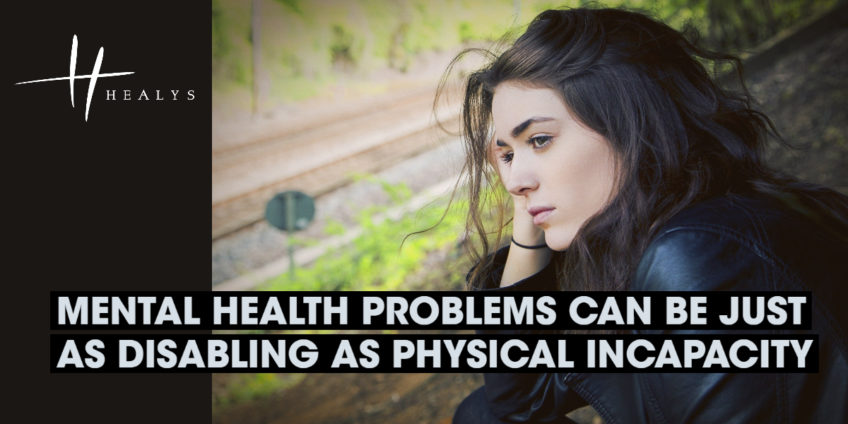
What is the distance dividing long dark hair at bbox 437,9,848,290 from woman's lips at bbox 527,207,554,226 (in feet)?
0.33

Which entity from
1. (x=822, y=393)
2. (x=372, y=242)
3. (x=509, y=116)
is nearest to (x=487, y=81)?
(x=509, y=116)

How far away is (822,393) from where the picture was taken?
1322 mm

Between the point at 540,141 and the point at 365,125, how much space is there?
5910 millimetres

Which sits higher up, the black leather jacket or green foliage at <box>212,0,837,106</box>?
green foliage at <box>212,0,837,106</box>

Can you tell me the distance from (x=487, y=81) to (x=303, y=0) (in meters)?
5.74

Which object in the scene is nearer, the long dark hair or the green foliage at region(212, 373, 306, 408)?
the long dark hair

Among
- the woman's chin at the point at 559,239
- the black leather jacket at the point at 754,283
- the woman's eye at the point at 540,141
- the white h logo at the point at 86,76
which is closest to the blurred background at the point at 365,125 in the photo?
the white h logo at the point at 86,76

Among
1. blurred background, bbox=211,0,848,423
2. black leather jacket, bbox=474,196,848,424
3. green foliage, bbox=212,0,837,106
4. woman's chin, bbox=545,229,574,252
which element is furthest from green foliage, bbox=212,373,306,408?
green foliage, bbox=212,0,837,106

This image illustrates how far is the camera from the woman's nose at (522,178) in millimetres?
1743

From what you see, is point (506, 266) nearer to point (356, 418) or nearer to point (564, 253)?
point (564, 253)

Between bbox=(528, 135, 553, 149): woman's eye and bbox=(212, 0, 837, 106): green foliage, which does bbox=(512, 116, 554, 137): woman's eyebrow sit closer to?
bbox=(528, 135, 553, 149): woman's eye

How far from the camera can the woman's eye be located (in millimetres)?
1709

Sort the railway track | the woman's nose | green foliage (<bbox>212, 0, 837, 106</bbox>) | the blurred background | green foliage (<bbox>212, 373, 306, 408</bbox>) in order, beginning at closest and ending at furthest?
the woman's nose
green foliage (<bbox>212, 373, 306, 408</bbox>)
the blurred background
the railway track
green foliage (<bbox>212, 0, 837, 106</bbox>)

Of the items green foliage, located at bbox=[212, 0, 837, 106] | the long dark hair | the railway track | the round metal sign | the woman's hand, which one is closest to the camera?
the long dark hair
